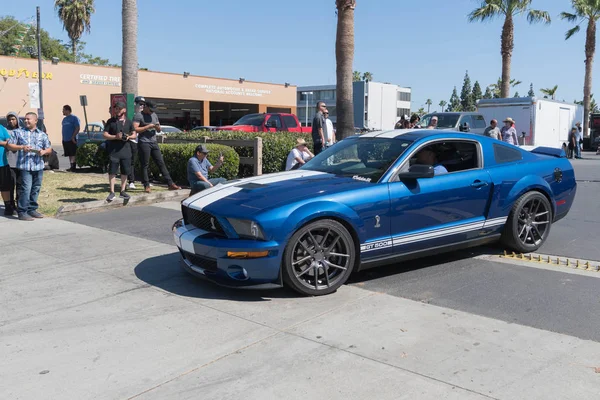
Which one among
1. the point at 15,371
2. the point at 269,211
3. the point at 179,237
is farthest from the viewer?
the point at 179,237

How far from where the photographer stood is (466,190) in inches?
235

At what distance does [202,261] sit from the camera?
520 centimetres

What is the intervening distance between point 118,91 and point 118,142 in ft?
108

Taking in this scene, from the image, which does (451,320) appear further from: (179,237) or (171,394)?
(179,237)

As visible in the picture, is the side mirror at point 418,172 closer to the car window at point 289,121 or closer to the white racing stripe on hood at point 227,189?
the white racing stripe on hood at point 227,189

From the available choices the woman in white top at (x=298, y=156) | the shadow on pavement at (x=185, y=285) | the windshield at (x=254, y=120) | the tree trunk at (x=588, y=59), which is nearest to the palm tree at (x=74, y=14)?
the windshield at (x=254, y=120)

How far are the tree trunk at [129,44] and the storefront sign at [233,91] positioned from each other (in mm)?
34040

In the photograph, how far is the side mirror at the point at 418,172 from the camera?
5480mm

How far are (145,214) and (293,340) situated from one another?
6.02 metres

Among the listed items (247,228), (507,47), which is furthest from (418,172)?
(507,47)

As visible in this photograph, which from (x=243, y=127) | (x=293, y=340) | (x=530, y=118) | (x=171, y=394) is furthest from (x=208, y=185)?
(x=530, y=118)

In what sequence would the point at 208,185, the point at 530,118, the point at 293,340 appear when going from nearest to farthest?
the point at 293,340 < the point at 208,185 < the point at 530,118

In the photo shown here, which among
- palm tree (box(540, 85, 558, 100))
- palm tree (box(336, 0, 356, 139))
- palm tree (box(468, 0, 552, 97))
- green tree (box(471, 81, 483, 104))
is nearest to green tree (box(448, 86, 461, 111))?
green tree (box(471, 81, 483, 104))

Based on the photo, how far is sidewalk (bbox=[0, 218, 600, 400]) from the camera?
11.3 ft
